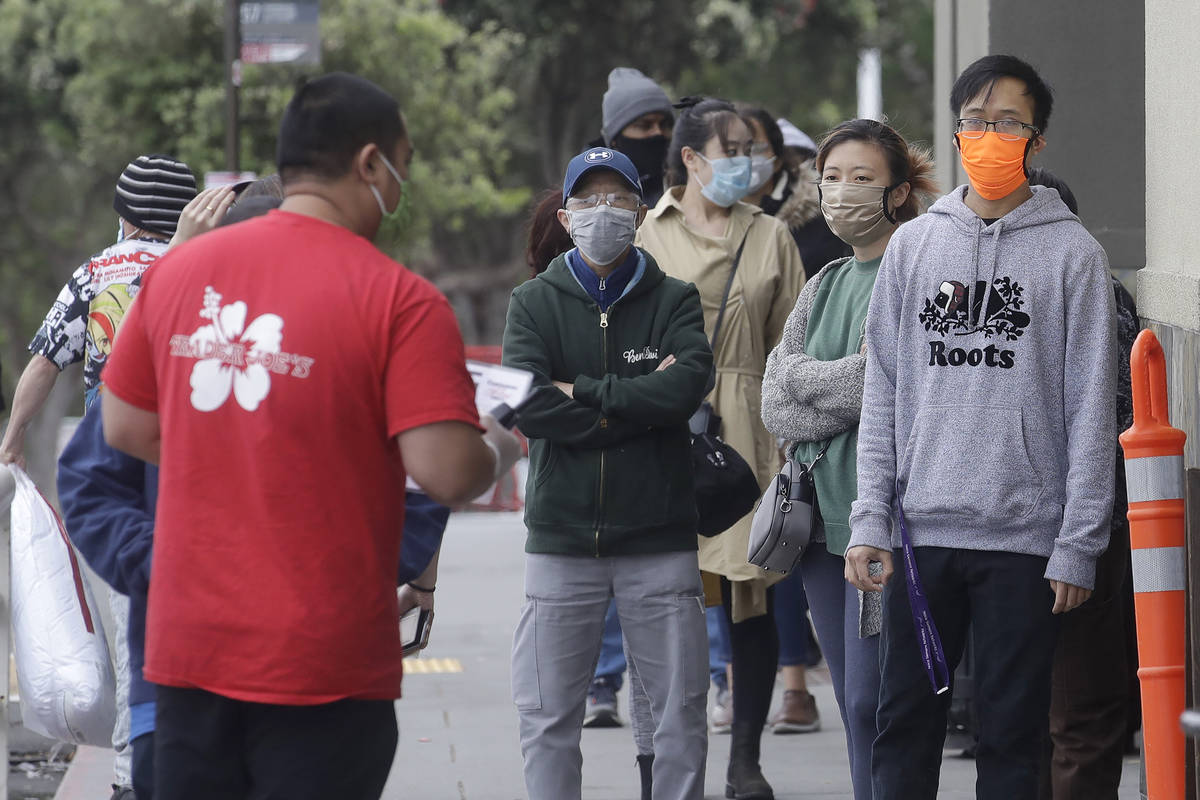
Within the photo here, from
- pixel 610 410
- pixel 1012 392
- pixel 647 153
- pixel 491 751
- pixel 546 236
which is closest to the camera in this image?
pixel 1012 392

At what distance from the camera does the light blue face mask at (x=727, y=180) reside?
5.94 meters

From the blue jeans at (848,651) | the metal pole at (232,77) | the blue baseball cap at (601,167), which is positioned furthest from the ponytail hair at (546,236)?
the metal pole at (232,77)

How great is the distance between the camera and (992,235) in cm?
408

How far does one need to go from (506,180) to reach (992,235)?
29.6 meters

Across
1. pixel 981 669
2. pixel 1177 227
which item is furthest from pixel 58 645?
pixel 1177 227

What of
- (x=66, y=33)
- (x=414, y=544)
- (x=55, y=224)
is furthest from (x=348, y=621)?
(x=55, y=224)

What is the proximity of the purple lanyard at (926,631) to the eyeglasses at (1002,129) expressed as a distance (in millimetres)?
1012

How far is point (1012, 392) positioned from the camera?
13.0ft

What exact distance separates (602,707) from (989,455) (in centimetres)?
336

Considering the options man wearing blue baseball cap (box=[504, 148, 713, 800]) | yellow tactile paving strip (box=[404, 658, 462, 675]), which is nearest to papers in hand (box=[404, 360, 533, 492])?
man wearing blue baseball cap (box=[504, 148, 713, 800])

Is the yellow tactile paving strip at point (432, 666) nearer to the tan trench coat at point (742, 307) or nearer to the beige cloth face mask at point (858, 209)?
the tan trench coat at point (742, 307)

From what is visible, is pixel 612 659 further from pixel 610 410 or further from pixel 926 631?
pixel 926 631

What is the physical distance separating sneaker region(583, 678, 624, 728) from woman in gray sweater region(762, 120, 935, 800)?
6.92 feet

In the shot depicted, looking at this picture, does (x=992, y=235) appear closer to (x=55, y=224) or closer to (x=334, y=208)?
(x=334, y=208)
